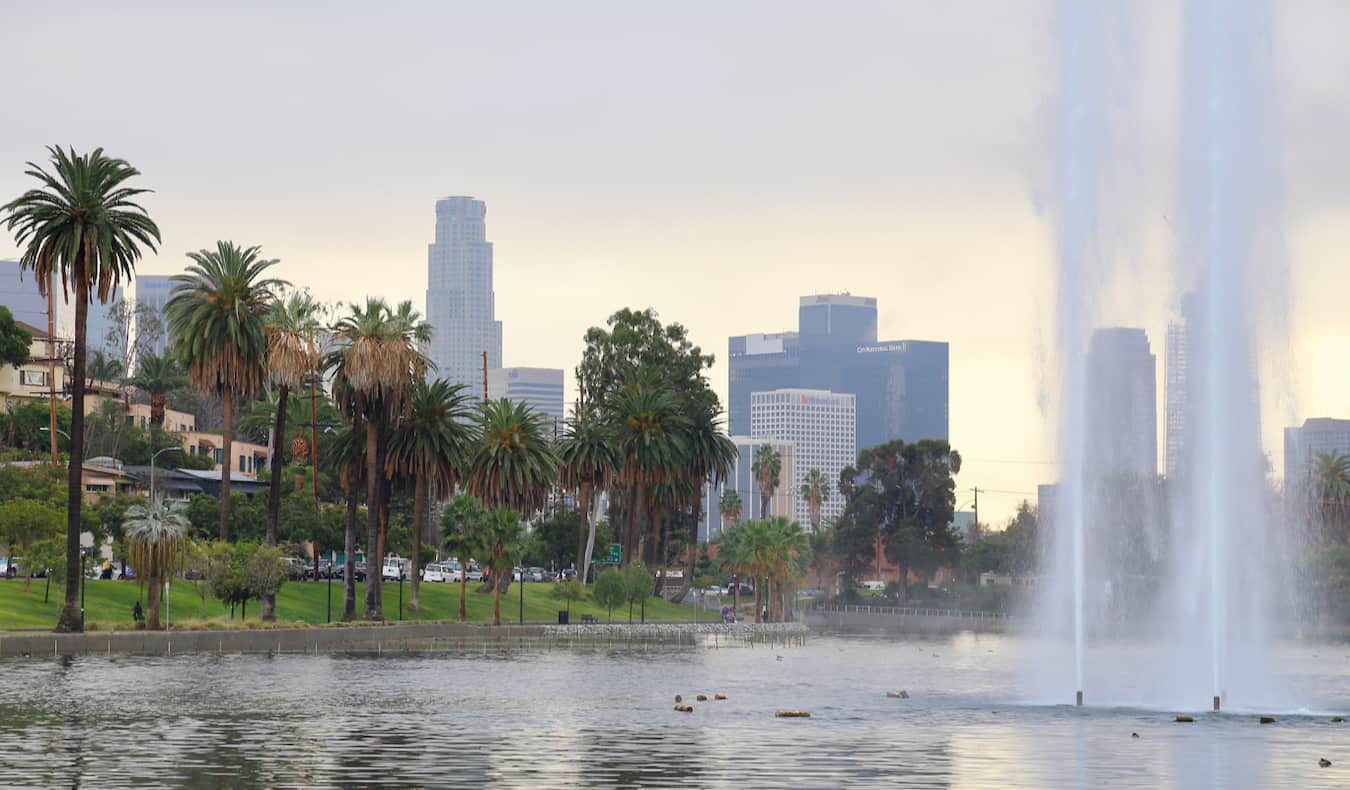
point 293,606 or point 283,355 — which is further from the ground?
point 283,355

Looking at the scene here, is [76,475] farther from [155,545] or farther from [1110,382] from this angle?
[1110,382]

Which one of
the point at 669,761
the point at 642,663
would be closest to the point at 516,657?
the point at 642,663

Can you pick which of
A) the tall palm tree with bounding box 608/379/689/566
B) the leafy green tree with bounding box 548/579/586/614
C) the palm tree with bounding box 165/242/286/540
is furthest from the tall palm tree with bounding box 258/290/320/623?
the tall palm tree with bounding box 608/379/689/566

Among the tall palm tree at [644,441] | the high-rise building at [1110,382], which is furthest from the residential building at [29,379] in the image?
the high-rise building at [1110,382]

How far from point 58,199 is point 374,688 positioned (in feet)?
106

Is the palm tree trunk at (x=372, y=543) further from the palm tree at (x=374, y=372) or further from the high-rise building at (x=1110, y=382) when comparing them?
the high-rise building at (x=1110, y=382)

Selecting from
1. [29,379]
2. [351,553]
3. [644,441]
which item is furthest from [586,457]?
[29,379]

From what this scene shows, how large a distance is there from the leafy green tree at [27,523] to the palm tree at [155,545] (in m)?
11.7

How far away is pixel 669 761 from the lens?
38.7m

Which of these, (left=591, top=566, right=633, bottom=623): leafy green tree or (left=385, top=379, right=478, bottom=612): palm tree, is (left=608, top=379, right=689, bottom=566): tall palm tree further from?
(left=385, top=379, right=478, bottom=612): palm tree

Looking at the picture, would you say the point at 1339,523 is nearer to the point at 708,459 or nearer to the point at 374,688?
the point at 708,459

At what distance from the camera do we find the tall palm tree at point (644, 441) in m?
154

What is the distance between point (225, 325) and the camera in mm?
107062

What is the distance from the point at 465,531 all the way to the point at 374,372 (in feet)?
46.8
